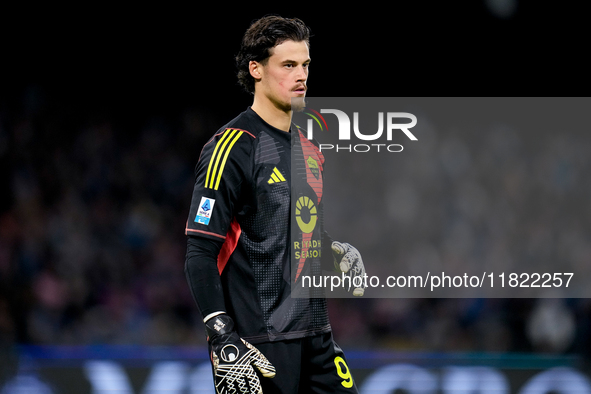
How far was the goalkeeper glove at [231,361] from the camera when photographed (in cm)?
225

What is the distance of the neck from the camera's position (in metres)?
2.65

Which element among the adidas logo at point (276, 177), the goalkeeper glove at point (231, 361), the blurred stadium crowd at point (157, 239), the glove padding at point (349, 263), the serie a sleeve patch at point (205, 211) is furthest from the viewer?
the blurred stadium crowd at point (157, 239)

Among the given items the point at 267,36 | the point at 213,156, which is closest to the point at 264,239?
the point at 213,156

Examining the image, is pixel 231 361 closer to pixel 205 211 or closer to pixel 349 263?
pixel 205 211

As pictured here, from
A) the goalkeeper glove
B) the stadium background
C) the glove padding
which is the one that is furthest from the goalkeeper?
the stadium background

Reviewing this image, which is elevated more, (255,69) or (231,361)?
(255,69)

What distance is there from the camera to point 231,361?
2254 millimetres

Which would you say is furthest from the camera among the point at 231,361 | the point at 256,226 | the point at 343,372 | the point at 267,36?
the point at 343,372

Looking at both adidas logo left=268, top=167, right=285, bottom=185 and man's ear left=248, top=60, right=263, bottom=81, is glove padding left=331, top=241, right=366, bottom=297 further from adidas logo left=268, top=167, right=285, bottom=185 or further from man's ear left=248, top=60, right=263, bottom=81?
man's ear left=248, top=60, right=263, bottom=81

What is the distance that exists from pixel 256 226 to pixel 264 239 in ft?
0.18

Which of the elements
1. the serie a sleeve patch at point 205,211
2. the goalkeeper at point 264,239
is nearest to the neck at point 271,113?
the goalkeeper at point 264,239

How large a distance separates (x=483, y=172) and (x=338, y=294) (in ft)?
14.9

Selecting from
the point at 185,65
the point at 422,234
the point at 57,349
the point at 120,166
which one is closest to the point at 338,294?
the point at 57,349

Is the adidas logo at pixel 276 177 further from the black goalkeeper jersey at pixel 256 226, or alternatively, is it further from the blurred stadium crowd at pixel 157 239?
the blurred stadium crowd at pixel 157 239
